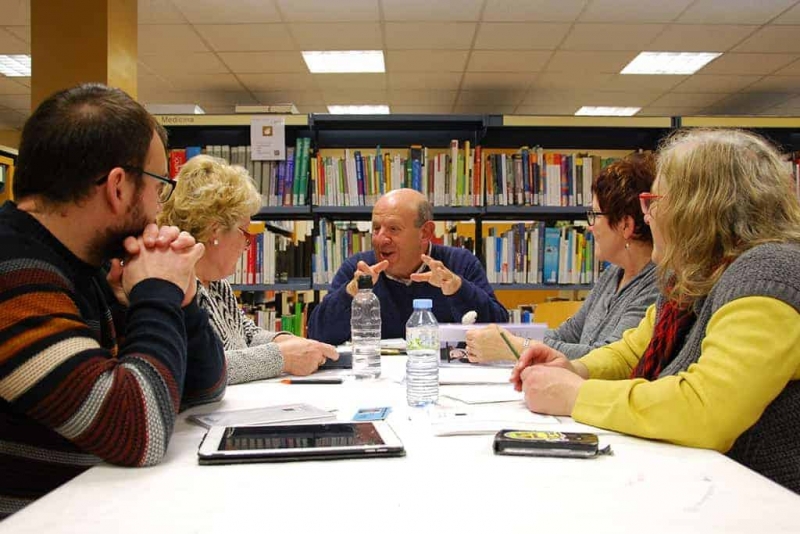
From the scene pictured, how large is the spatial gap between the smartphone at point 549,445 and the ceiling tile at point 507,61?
16.5 ft

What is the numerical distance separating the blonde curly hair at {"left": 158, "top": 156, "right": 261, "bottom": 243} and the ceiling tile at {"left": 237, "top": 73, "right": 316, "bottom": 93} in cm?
462

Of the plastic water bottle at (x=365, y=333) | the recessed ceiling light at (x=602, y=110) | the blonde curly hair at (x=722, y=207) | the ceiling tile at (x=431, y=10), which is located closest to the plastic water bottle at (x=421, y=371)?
the plastic water bottle at (x=365, y=333)

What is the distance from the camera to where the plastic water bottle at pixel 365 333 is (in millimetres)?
1733

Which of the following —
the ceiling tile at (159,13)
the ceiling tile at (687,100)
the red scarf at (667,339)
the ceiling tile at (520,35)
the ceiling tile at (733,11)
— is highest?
the ceiling tile at (159,13)

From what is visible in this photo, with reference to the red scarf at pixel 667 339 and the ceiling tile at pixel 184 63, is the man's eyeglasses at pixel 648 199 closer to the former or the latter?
the red scarf at pixel 667 339

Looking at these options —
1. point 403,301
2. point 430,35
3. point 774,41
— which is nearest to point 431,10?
point 430,35

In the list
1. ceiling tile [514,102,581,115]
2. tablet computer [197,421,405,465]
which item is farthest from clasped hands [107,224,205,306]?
ceiling tile [514,102,581,115]

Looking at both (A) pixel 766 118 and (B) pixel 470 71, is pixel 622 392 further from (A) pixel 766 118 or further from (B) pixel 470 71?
(B) pixel 470 71

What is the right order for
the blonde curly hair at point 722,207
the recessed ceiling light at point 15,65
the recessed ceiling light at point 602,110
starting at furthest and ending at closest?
the recessed ceiling light at point 602,110, the recessed ceiling light at point 15,65, the blonde curly hair at point 722,207

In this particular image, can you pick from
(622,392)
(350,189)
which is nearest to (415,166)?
(350,189)

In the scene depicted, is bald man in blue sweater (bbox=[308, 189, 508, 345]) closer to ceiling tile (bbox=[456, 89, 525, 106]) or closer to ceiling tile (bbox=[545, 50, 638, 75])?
ceiling tile (bbox=[545, 50, 638, 75])

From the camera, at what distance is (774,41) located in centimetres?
519

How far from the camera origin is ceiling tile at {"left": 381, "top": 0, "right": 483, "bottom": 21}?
457 cm

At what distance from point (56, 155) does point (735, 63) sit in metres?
6.17
